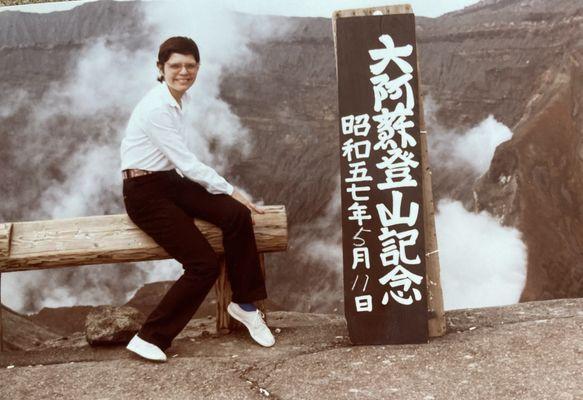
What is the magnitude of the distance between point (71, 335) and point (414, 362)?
7.93 ft

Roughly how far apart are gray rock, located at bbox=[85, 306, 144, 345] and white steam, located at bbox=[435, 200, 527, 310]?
77.5 inches

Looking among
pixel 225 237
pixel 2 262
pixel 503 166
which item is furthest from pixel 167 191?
pixel 503 166

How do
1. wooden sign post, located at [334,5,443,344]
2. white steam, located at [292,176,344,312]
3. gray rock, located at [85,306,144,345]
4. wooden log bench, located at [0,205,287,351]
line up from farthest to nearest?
white steam, located at [292,176,344,312], gray rock, located at [85,306,144,345], wooden log bench, located at [0,205,287,351], wooden sign post, located at [334,5,443,344]

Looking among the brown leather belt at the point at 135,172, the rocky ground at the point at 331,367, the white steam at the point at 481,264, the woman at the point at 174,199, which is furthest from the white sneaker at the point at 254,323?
the white steam at the point at 481,264

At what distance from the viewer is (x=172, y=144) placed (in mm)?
3414

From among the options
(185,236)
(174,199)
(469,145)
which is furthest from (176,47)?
(469,145)

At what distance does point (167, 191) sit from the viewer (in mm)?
3541

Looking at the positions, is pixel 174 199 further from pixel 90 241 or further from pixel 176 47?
pixel 176 47

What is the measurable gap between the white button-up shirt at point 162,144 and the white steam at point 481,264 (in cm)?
166

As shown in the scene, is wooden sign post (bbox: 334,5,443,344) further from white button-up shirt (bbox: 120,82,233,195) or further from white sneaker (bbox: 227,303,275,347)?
white button-up shirt (bbox: 120,82,233,195)

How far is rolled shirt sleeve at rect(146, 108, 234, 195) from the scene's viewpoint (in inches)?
134

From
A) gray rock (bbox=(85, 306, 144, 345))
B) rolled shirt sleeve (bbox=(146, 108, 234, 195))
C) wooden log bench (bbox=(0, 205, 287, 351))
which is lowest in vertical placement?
gray rock (bbox=(85, 306, 144, 345))

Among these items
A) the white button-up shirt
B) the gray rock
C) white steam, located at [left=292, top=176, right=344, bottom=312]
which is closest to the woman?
the white button-up shirt

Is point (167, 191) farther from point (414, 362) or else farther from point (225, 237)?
point (414, 362)
